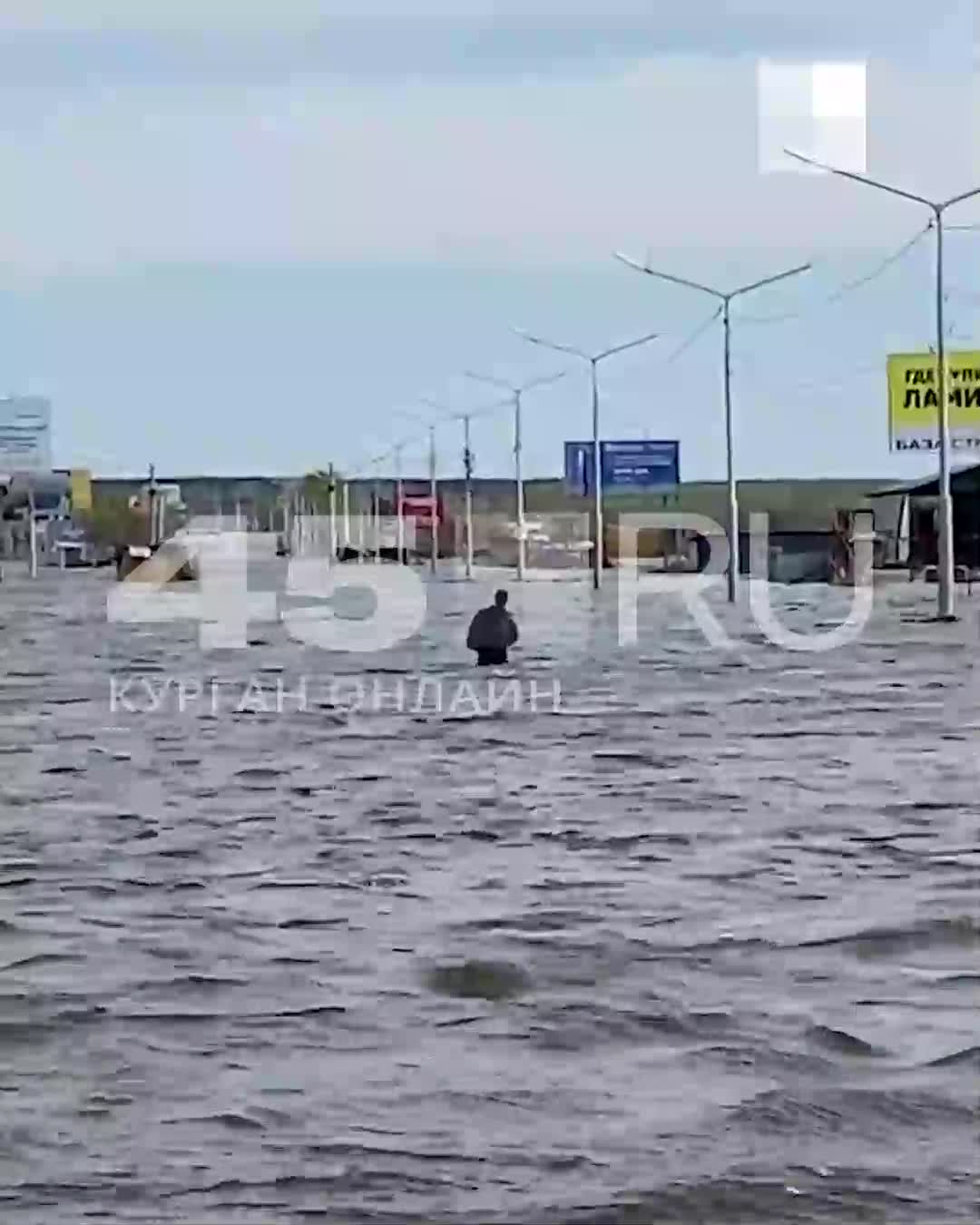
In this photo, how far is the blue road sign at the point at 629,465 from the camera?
90.5 m

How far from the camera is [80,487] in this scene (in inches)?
5497

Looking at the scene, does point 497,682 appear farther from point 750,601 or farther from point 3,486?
point 3,486

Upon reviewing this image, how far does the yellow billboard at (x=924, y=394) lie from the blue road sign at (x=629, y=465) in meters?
28.1

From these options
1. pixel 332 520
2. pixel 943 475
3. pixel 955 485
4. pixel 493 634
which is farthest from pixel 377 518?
pixel 493 634

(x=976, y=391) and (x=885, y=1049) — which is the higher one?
(x=976, y=391)

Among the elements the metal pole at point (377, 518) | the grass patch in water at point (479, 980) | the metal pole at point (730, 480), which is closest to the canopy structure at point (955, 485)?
the metal pole at point (730, 480)

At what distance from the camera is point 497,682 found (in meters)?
35.1

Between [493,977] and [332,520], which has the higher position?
[332,520]

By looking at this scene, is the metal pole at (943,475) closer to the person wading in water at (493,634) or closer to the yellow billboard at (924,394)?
the yellow billboard at (924,394)

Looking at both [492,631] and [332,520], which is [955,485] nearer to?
[492,631]

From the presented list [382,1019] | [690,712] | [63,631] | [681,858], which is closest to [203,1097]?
[382,1019]

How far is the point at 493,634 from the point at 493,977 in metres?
23.3

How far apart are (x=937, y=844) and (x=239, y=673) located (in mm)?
22563

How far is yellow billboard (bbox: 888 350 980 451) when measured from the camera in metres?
61.0
